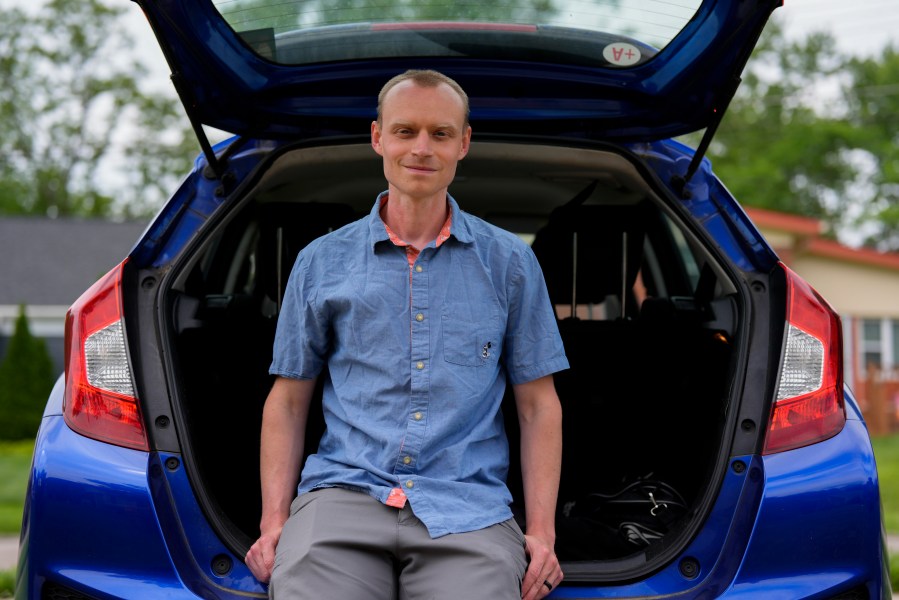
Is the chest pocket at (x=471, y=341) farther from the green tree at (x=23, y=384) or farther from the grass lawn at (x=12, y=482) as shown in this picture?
the green tree at (x=23, y=384)

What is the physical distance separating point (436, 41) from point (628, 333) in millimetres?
1203

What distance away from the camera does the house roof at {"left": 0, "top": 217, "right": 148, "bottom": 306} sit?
24766mm

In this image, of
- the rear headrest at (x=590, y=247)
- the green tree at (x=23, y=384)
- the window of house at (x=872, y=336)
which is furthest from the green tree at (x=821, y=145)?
the rear headrest at (x=590, y=247)

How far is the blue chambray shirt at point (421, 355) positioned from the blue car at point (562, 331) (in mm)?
284

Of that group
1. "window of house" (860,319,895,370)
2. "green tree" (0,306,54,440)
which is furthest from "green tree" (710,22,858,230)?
"green tree" (0,306,54,440)

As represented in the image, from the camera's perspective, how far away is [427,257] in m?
2.18

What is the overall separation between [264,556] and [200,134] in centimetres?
103

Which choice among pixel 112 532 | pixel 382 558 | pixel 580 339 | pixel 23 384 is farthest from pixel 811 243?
pixel 112 532

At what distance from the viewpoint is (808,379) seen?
7.16ft

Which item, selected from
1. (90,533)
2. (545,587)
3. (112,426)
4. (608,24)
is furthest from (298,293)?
(608,24)

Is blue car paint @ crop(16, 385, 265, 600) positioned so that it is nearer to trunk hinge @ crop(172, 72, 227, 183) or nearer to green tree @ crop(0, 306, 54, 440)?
trunk hinge @ crop(172, 72, 227, 183)

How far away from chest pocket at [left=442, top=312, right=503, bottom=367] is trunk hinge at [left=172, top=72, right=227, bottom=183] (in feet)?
2.53

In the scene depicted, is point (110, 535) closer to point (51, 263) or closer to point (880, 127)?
point (51, 263)

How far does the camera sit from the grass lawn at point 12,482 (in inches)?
260
